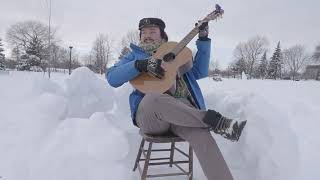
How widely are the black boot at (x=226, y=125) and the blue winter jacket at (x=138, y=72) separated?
0.56m

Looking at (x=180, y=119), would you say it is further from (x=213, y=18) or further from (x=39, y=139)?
(x=39, y=139)

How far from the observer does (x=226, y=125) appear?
2074mm

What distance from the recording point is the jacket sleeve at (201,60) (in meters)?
2.74

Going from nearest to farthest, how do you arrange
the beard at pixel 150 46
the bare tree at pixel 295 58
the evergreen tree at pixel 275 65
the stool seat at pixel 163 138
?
the stool seat at pixel 163 138
the beard at pixel 150 46
the evergreen tree at pixel 275 65
the bare tree at pixel 295 58

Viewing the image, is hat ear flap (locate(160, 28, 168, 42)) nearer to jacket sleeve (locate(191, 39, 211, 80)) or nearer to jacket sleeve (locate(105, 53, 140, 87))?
jacket sleeve (locate(191, 39, 211, 80))

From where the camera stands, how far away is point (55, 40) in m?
42.2

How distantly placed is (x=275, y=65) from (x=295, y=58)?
1355 centimetres

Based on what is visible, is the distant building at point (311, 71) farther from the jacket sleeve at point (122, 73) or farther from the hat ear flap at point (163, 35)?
the jacket sleeve at point (122, 73)

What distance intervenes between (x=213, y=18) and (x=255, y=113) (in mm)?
929

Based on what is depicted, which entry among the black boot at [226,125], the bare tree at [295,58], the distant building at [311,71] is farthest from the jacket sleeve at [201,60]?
the bare tree at [295,58]

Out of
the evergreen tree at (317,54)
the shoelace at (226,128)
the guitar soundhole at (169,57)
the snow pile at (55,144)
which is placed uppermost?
the evergreen tree at (317,54)

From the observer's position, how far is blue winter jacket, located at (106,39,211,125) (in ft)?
8.16

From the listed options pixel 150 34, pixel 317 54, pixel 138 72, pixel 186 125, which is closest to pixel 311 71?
pixel 317 54

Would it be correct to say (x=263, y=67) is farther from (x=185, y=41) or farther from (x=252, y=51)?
(x=185, y=41)
